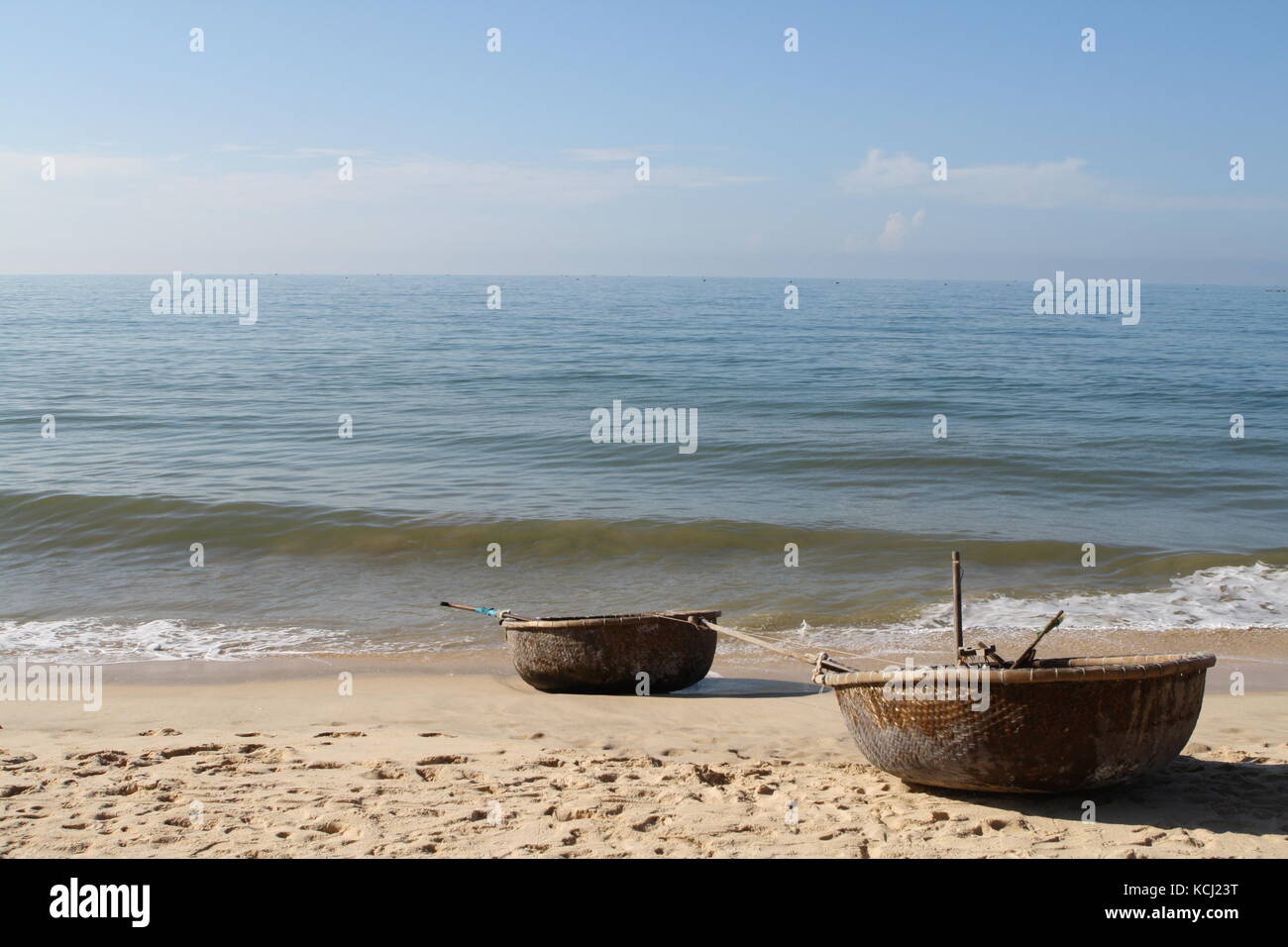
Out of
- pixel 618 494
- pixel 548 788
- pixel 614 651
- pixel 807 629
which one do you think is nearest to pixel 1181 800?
pixel 548 788

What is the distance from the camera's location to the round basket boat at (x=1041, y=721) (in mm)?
4734

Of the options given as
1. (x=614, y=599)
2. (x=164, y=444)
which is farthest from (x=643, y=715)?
(x=164, y=444)

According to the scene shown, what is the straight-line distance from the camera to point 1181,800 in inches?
202

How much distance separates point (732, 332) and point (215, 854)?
40.6 m

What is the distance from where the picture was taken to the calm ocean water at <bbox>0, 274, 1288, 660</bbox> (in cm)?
1076

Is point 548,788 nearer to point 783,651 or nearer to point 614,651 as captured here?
point 783,651

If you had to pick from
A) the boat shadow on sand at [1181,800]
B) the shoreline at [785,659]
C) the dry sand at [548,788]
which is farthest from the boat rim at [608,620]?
the boat shadow on sand at [1181,800]

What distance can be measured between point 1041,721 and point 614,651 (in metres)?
3.52

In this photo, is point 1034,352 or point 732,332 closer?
point 1034,352

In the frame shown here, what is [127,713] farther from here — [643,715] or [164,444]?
[164,444]

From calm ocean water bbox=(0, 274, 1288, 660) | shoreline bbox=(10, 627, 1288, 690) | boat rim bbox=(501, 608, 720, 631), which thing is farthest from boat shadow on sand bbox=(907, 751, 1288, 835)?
calm ocean water bbox=(0, 274, 1288, 660)

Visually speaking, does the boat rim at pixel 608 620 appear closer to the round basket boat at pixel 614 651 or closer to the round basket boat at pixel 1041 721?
the round basket boat at pixel 614 651

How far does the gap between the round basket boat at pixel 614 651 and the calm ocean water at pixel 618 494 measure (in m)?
1.96
